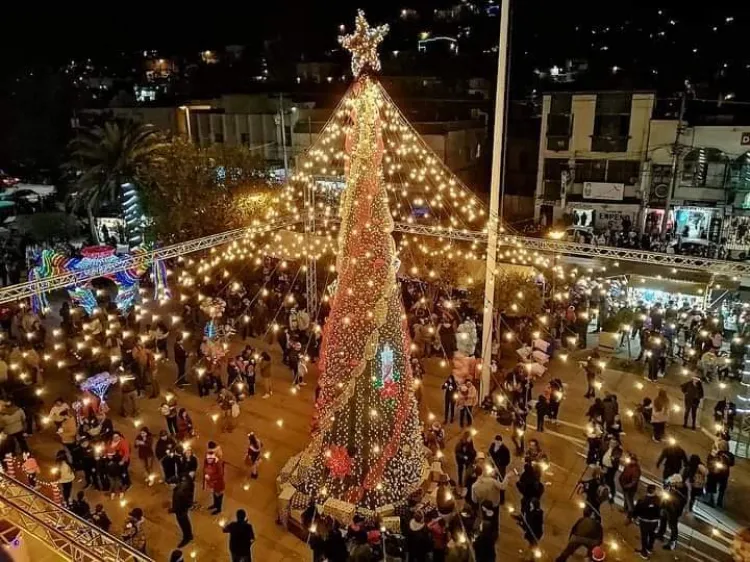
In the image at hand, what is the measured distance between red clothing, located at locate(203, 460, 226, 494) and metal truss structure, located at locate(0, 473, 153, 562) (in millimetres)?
2648

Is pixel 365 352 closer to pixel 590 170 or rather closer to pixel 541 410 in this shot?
pixel 541 410

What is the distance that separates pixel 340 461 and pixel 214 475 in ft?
6.99

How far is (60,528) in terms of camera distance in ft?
20.5

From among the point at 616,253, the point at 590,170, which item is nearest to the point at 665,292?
the point at 616,253

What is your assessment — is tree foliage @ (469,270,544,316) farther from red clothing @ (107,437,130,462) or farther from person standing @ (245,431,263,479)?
red clothing @ (107,437,130,462)

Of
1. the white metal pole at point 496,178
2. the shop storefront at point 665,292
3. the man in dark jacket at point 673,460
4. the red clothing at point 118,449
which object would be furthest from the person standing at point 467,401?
the shop storefront at point 665,292

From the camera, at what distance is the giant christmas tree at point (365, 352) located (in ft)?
27.0

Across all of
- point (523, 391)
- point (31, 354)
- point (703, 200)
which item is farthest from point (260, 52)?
point (523, 391)

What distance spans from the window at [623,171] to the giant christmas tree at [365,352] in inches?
710

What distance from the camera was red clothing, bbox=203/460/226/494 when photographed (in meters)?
9.55

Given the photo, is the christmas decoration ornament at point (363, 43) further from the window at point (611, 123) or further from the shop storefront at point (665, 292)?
the window at point (611, 123)

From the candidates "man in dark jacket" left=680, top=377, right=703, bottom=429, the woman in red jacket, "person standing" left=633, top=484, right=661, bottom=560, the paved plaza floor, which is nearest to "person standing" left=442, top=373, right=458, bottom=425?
the paved plaza floor

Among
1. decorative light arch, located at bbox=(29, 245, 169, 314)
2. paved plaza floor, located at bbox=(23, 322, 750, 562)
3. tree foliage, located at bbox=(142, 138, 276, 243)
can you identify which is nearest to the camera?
paved plaza floor, located at bbox=(23, 322, 750, 562)

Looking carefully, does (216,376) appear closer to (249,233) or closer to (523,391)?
(249,233)
